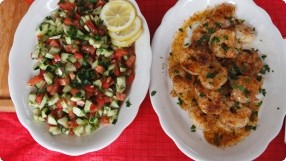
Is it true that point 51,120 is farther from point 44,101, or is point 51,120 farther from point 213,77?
point 213,77

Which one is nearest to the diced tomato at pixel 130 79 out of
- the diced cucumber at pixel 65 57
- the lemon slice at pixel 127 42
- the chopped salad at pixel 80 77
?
the chopped salad at pixel 80 77

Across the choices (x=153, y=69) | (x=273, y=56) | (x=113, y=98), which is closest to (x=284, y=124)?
(x=273, y=56)

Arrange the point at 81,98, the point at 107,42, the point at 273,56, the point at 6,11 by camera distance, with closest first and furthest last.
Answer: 1. the point at 81,98
2. the point at 107,42
3. the point at 273,56
4. the point at 6,11

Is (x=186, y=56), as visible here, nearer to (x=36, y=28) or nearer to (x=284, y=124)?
(x=284, y=124)

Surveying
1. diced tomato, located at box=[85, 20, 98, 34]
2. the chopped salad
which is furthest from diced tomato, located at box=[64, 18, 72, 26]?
diced tomato, located at box=[85, 20, 98, 34]

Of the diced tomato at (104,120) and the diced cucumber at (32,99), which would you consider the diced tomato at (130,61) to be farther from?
the diced cucumber at (32,99)

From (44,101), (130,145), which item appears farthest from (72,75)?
(130,145)
